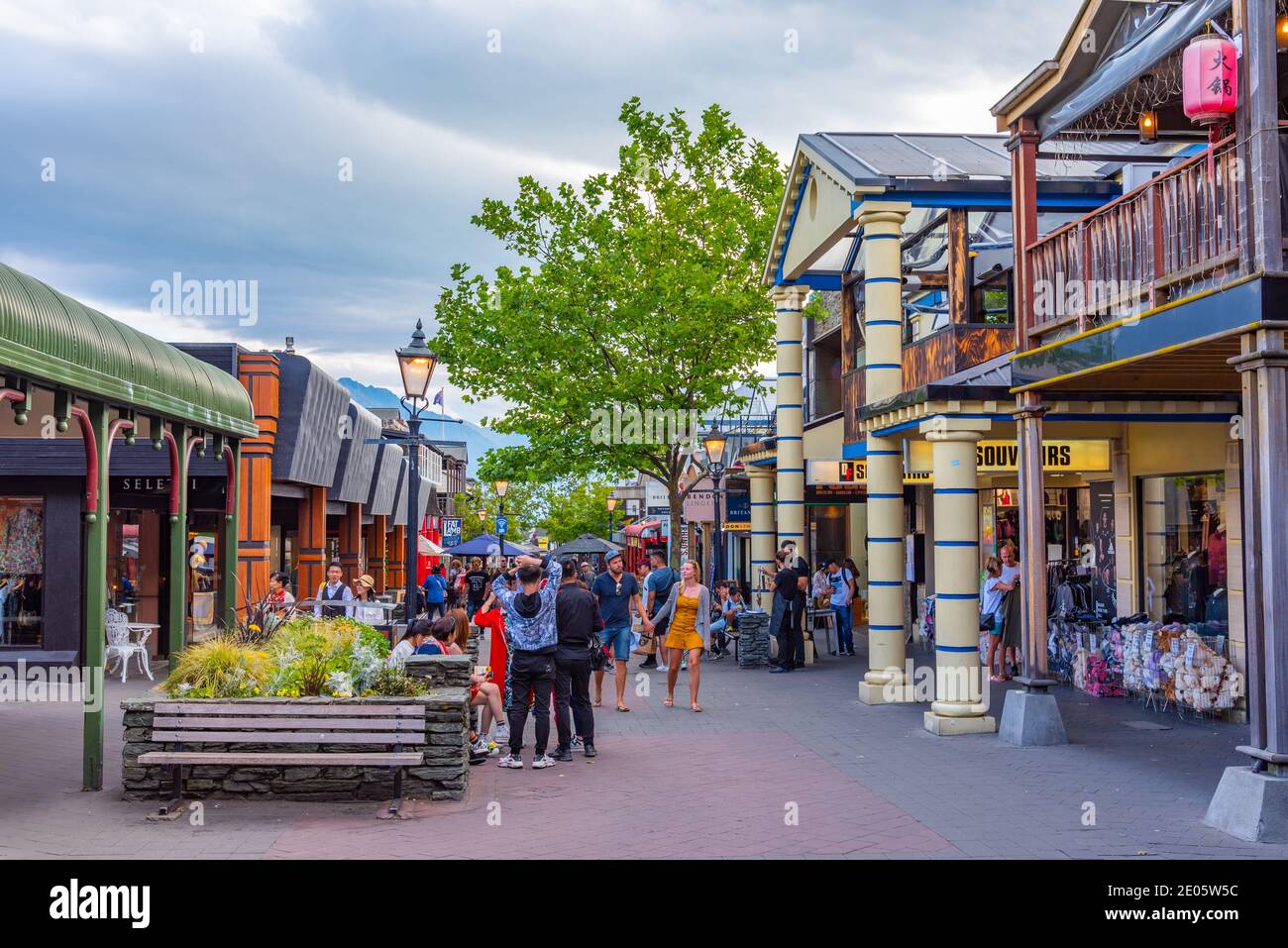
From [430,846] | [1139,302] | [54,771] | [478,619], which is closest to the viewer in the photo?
[430,846]

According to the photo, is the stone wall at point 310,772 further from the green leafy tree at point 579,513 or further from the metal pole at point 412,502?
the green leafy tree at point 579,513

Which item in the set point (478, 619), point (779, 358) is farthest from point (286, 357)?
point (478, 619)

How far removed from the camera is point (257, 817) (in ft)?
27.1

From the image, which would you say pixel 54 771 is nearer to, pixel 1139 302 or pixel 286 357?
pixel 1139 302

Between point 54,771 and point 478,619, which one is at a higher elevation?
point 478,619

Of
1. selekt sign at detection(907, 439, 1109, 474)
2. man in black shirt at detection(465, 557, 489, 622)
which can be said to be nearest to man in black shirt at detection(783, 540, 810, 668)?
selekt sign at detection(907, 439, 1109, 474)

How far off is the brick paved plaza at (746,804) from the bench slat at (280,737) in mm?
478

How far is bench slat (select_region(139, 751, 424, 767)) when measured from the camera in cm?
833

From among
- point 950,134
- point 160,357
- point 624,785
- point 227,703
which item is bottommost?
point 624,785

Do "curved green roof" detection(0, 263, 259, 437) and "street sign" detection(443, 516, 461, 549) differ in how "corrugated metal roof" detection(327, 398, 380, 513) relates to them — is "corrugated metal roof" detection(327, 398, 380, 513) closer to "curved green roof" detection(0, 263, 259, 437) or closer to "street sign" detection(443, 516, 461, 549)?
"street sign" detection(443, 516, 461, 549)

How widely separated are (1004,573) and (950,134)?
6458 mm

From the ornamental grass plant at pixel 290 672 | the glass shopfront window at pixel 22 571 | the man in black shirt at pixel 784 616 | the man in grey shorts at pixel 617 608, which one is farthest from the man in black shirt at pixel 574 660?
the glass shopfront window at pixel 22 571

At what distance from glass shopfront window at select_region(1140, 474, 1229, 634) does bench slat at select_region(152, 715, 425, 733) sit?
8.76 meters
